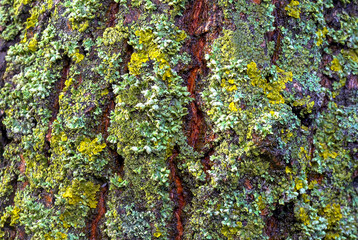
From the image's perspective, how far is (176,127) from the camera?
5.53ft

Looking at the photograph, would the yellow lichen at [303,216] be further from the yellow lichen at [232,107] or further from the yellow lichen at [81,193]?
the yellow lichen at [81,193]

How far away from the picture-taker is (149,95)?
5.43 ft

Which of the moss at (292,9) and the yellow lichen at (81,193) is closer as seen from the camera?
the yellow lichen at (81,193)

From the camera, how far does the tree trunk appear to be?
1.63m

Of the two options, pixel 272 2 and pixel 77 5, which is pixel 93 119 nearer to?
pixel 77 5

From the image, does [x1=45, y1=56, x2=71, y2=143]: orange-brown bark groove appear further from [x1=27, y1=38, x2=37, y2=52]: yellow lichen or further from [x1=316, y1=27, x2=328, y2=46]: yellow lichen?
[x1=316, y1=27, x2=328, y2=46]: yellow lichen

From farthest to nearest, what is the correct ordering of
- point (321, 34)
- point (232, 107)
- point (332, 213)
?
point (321, 34) < point (332, 213) < point (232, 107)

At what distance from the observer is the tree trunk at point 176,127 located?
163cm

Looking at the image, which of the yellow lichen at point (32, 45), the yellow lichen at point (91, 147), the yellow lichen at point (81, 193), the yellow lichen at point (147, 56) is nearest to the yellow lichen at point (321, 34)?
the yellow lichen at point (147, 56)

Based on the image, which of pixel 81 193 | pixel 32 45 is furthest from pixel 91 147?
pixel 32 45

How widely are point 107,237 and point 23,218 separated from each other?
19.6 inches

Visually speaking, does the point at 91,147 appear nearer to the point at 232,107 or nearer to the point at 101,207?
the point at 101,207

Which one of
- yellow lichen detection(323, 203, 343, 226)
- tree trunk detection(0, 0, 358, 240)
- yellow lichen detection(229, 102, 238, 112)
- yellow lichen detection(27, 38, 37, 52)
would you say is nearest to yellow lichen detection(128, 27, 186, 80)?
tree trunk detection(0, 0, 358, 240)

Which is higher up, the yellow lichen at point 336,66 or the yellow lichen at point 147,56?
the yellow lichen at point 147,56
